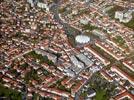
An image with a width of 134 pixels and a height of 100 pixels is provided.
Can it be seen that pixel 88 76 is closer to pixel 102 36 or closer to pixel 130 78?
pixel 130 78

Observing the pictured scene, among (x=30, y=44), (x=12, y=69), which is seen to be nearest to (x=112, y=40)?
(x=30, y=44)

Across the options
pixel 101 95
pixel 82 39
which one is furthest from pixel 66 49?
pixel 101 95

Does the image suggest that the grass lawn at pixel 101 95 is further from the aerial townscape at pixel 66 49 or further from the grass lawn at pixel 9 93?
the grass lawn at pixel 9 93

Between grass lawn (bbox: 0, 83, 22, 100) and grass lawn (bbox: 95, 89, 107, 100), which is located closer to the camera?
grass lawn (bbox: 0, 83, 22, 100)

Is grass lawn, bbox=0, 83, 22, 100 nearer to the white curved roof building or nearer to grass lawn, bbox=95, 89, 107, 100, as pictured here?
grass lawn, bbox=95, 89, 107, 100

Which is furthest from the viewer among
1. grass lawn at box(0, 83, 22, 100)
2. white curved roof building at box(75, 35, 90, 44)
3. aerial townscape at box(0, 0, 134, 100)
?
white curved roof building at box(75, 35, 90, 44)

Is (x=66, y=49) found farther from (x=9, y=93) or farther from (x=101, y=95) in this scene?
(x=9, y=93)

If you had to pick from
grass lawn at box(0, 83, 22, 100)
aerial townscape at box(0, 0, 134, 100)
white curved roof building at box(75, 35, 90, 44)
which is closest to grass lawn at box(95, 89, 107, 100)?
aerial townscape at box(0, 0, 134, 100)

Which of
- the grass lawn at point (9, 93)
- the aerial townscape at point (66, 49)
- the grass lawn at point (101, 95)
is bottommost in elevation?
the grass lawn at point (9, 93)

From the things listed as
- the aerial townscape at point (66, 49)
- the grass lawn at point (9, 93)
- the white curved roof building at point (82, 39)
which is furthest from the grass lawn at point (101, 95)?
the white curved roof building at point (82, 39)
